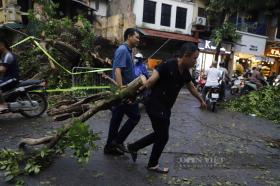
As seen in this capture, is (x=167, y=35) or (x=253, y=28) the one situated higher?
(x=253, y=28)

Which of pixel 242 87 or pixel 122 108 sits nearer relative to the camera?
pixel 122 108

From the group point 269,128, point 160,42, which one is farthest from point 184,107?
point 160,42

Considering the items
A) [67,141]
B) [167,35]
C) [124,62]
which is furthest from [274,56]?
[67,141]

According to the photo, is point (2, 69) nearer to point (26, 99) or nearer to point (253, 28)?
point (26, 99)

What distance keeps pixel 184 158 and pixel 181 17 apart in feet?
101

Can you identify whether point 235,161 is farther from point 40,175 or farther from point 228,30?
point 228,30

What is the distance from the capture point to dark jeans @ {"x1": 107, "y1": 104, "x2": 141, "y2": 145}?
5.98 meters

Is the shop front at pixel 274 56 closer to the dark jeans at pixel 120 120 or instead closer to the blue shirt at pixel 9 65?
the blue shirt at pixel 9 65

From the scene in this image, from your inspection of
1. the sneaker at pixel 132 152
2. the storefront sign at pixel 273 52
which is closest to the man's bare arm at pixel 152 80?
the sneaker at pixel 132 152

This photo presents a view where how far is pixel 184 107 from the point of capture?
13.9 m

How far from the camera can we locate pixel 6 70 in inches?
325

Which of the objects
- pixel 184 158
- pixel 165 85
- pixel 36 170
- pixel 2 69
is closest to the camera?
pixel 36 170

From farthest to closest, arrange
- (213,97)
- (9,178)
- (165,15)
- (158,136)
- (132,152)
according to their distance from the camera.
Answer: (165,15)
(213,97)
(132,152)
(158,136)
(9,178)

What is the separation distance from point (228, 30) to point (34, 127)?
70.7 feet
